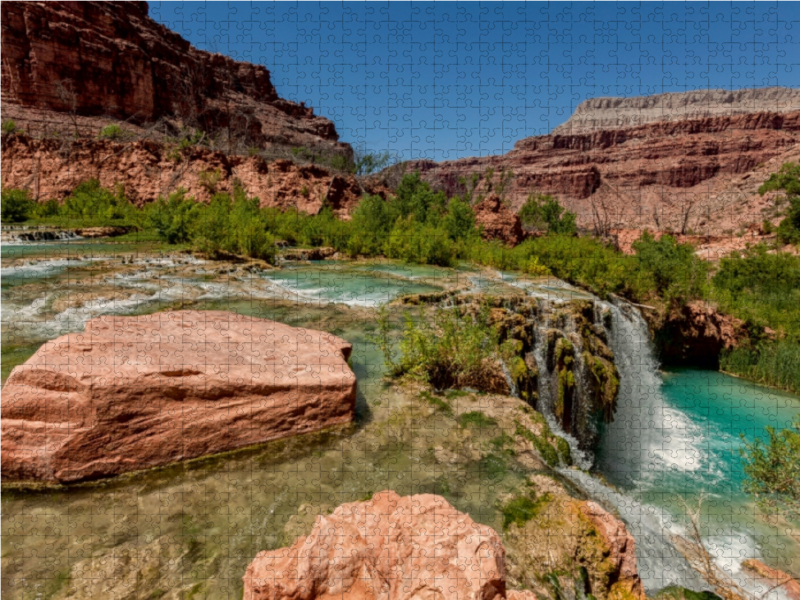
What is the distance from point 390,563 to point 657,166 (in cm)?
9071

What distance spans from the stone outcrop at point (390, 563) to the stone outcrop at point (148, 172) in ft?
93.1

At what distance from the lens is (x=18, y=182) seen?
1025 inches

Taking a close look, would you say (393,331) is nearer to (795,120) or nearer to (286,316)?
(286,316)

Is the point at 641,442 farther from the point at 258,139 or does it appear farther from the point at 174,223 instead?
the point at 258,139

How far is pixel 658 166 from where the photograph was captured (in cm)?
7319

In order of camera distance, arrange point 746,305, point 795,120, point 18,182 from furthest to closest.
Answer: point 795,120 < point 18,182 < point 746,305

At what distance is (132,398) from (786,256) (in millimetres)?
24612

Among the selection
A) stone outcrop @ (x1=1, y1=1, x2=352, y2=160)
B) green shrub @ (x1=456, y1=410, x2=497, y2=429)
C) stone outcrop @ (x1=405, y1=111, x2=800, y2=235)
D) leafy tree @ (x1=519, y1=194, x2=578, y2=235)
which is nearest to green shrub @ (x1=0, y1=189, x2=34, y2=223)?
stone outcrop @ (x1=1, y1=1, x2=352, y2=160)

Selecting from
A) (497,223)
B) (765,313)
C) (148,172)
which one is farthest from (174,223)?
(765,313)

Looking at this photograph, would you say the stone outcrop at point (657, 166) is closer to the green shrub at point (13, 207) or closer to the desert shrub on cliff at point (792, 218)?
the desert shrub on cliff at point (792, 218)

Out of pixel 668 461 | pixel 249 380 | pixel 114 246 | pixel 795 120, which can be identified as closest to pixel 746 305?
pixel 668 461

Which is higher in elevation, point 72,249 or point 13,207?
point 13,207

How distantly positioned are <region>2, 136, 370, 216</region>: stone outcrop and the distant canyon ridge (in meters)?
0.09

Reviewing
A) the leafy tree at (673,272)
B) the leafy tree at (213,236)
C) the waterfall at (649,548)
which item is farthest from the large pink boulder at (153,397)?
the leafy tree at (673,272)
